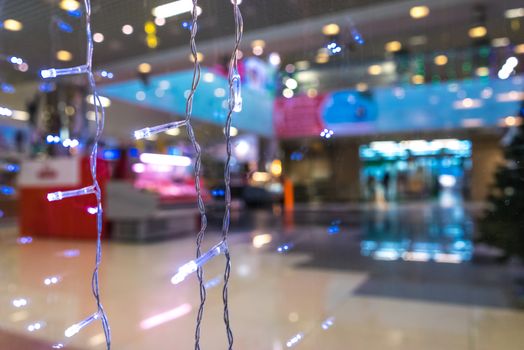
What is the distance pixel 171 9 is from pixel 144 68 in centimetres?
608

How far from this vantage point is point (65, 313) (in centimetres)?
235

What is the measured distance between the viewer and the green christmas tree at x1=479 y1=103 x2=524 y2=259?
2.44 m

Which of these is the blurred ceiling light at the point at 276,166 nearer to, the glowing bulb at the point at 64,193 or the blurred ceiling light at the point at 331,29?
the blurred ceiling light at the point at 331,29

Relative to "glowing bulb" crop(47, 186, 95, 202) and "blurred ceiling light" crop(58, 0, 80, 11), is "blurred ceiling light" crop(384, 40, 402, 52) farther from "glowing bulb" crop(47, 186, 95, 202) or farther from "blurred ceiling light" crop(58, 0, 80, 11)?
"glowing bulb" crop(47, 186, 95, 202)

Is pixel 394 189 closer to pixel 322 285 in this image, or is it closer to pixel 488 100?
pixel 488 100

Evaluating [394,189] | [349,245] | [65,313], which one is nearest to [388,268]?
[349,245]

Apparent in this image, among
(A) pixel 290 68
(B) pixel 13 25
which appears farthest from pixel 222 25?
(B) pixel 13 25

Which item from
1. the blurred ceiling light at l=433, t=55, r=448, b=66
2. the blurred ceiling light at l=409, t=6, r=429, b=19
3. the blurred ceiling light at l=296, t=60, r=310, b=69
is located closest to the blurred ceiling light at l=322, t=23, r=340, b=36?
the blurred ceiling light at l=296, t=60, r=310, b=69

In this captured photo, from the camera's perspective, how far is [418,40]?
668cm

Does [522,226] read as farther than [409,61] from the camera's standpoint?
No

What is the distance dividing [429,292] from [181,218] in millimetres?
4534

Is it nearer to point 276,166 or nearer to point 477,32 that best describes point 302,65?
point 276,166

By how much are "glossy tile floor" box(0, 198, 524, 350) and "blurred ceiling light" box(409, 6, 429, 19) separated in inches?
126

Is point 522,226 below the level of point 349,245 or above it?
above
